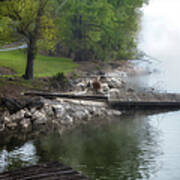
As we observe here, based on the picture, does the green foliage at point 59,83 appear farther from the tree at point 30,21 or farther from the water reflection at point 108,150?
the water reflection at point 108,150

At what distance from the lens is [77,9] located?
5981cm

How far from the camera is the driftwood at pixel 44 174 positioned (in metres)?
13.5

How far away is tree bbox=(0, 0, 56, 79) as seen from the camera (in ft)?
114

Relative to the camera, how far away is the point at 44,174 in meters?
13.9

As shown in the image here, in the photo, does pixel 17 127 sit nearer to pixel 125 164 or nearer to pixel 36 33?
pixel 125 164

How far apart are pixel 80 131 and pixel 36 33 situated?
46.6 ft

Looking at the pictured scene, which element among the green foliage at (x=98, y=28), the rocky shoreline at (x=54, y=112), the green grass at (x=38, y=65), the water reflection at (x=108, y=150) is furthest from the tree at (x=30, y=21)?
the green foliage at (x=98, y=28)

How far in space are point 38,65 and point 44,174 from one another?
3930 centimetres

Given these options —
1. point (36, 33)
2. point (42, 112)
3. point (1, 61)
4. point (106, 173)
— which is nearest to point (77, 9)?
point (1, 61)

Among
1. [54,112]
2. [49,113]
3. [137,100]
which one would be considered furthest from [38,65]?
[49,113]

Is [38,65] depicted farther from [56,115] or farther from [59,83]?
Answer: [56,115]

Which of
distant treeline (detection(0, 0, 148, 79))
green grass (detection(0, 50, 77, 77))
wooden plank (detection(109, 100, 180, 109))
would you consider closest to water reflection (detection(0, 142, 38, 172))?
wooden plank (detection(109, 100, 180, 109))

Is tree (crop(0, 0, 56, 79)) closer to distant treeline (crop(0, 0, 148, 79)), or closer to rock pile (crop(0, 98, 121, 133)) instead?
rock pile (crop(0, 98, 121, 133))

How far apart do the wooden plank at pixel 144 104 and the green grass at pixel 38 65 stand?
12415 mm
